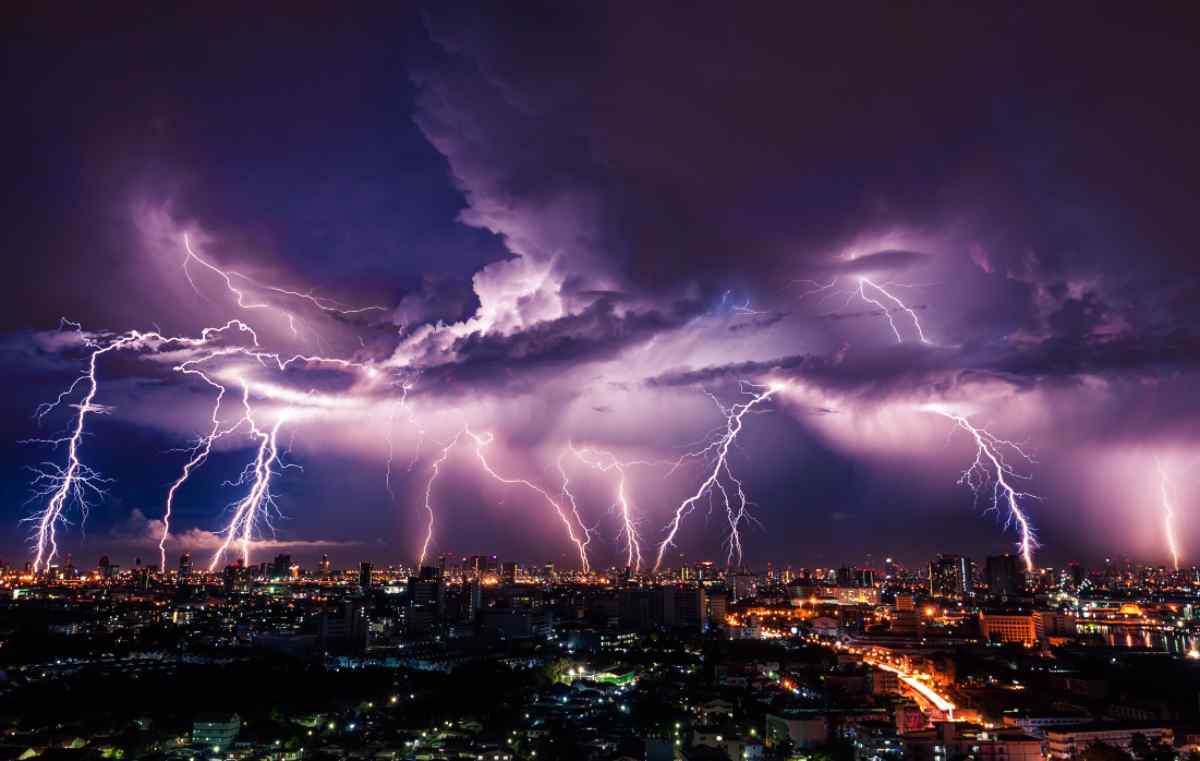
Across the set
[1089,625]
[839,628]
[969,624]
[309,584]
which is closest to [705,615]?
[839,628]

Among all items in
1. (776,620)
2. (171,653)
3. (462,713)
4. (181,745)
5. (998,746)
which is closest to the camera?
(998,746)

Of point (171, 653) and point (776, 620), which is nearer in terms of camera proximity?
point (171, 653)

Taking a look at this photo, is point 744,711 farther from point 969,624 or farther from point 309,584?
point 309,584

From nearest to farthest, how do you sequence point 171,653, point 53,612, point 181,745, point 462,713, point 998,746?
point 998,746 < point 181,745 < point 462,713 < point 171,653 < point 53,612

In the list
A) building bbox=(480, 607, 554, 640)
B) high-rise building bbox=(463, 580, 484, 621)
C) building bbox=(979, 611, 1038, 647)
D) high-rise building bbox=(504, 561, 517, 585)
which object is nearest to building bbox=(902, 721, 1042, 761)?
building bbox=(480, 607, 554, 640)

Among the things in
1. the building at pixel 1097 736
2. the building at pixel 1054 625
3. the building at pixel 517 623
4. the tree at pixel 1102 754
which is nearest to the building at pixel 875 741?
the building at pixel 1097 736

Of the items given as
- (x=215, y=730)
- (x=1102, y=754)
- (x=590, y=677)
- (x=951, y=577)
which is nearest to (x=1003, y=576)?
(x=951, y=577)

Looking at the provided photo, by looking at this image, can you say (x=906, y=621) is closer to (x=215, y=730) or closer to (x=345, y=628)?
(x=345, y=628)
